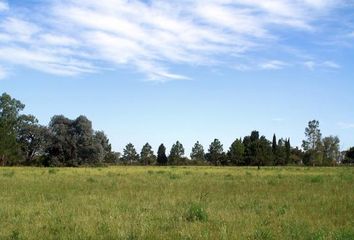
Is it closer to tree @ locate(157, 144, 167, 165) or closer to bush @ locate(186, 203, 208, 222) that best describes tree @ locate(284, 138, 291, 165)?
tree @ locate(157, 144, 167, 165)

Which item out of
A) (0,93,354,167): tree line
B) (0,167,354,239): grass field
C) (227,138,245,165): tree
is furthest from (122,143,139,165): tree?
(0,167,354,239): grass field

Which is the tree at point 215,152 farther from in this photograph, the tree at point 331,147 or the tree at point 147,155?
the tree at point 331,147

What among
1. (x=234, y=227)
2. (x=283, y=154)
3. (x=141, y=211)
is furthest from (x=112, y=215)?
(x=283, y=154)

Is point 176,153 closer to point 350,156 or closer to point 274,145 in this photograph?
point 274,145

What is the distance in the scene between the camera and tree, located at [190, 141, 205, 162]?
15425 cm

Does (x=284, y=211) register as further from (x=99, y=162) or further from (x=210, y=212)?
(x=99, y=162)

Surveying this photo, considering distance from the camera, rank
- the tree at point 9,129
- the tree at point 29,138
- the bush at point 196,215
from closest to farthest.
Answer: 1. the bush at point 196,215
2. the tree at point 9,129
3. the tree at point 29,138

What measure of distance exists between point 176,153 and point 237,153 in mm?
21058

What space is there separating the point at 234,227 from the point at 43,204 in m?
7.48

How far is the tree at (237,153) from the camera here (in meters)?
132

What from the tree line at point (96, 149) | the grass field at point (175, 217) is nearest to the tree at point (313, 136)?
the tree line at point (96, 149)

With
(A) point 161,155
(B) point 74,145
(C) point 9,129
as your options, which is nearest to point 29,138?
(C) point 9,129

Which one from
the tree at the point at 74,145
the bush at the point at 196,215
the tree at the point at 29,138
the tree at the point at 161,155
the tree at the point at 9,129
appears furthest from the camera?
the tree at the point at 161,155

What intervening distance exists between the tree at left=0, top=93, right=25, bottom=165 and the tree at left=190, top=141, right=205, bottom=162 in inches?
2327
